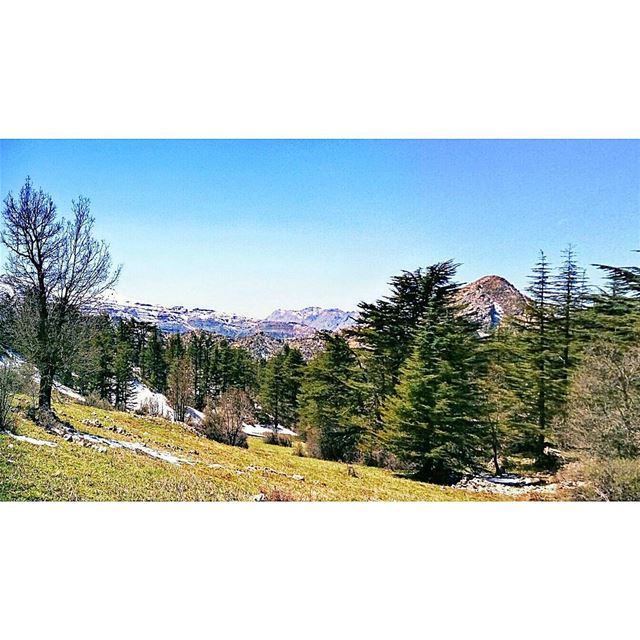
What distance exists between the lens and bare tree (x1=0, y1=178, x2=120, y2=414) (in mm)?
6328

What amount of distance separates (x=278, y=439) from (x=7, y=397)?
9.23ft

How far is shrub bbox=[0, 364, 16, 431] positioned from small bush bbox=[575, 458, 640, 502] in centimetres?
559

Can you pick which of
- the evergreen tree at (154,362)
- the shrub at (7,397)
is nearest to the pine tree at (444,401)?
the evergreen tree at (154,362)

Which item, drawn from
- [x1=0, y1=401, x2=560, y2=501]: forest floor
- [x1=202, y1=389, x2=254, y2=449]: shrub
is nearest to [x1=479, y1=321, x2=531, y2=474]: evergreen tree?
[x1=0, y1=401, x2=560, y2=501]: forest floor

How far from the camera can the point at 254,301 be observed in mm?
6805

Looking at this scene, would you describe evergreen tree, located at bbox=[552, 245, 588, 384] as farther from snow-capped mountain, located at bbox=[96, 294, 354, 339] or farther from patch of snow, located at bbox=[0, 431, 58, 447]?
patch of snow, located at bbox=[0, 431, 58, 447]

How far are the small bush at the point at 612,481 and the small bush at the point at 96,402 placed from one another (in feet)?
15.9

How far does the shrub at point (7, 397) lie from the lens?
6168 mm

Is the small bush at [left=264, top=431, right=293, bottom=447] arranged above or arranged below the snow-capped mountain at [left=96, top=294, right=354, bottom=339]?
below
